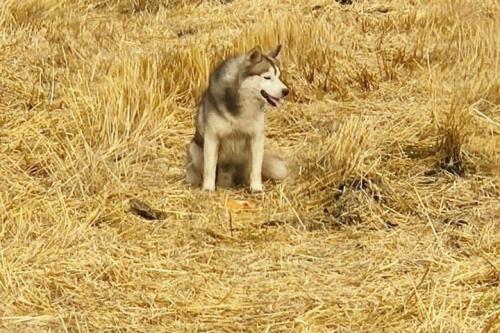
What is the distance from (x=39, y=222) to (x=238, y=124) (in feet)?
4.95

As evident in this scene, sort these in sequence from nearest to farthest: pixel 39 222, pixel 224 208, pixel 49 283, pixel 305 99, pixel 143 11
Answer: pixel 49 283 → pixel 39 222 → pixel 224 208 → pixel 305 99 → pixel 143 11

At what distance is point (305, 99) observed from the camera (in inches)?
292

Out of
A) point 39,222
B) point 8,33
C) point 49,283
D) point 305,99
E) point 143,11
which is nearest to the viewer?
point 49,283

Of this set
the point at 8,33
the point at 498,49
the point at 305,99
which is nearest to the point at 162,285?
the point at 305,99

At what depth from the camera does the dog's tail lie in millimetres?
5918

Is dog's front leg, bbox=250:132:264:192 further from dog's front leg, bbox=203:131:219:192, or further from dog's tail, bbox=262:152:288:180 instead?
dog's front leg, bbox=203:131:219:192

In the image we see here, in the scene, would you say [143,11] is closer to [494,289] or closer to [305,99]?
[305,99]

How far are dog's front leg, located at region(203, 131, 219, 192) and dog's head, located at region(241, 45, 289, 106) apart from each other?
1.21 ft

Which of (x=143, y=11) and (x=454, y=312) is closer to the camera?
(x=454, y=312)

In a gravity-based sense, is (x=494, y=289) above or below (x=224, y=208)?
above

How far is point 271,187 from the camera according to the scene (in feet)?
19.1

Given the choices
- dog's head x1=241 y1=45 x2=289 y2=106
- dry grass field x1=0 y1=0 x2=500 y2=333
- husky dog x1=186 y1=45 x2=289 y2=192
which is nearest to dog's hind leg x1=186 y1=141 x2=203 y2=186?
husky dog x1=186 y1=45 x2=289 y2=192

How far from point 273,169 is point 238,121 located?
38cm

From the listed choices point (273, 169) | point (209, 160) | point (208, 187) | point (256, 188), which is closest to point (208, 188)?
point (208, 187)
